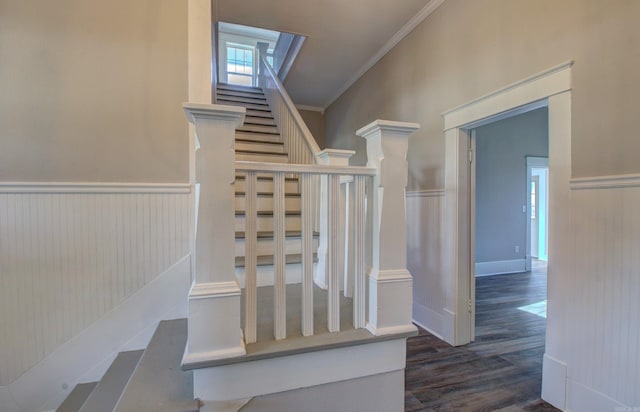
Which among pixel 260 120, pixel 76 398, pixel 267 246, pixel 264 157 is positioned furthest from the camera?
pixel 260 120

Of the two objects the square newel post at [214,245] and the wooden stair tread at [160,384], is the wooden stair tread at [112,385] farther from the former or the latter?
the square newel post at [214,245]

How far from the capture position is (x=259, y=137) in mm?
3885

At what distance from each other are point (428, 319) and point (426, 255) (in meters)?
0.60

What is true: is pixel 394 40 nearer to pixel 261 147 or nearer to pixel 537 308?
pixel 261 147

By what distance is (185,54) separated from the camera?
2.08m

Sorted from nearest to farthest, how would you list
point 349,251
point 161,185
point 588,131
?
point 588,131, point 349,251, point 161,185

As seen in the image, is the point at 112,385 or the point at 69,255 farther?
the point at 69,255

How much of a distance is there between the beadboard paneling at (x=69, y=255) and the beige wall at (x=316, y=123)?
398 centimetres

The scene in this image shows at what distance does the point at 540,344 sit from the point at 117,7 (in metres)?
4.09

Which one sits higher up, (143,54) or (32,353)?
(143,54)

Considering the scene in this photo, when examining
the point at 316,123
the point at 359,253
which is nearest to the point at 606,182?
the point at 359,253

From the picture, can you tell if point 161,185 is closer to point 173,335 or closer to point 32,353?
point 173,335

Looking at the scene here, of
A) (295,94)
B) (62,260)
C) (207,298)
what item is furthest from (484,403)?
(295,94)

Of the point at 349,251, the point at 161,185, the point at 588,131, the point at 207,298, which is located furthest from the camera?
the point at 161,185
